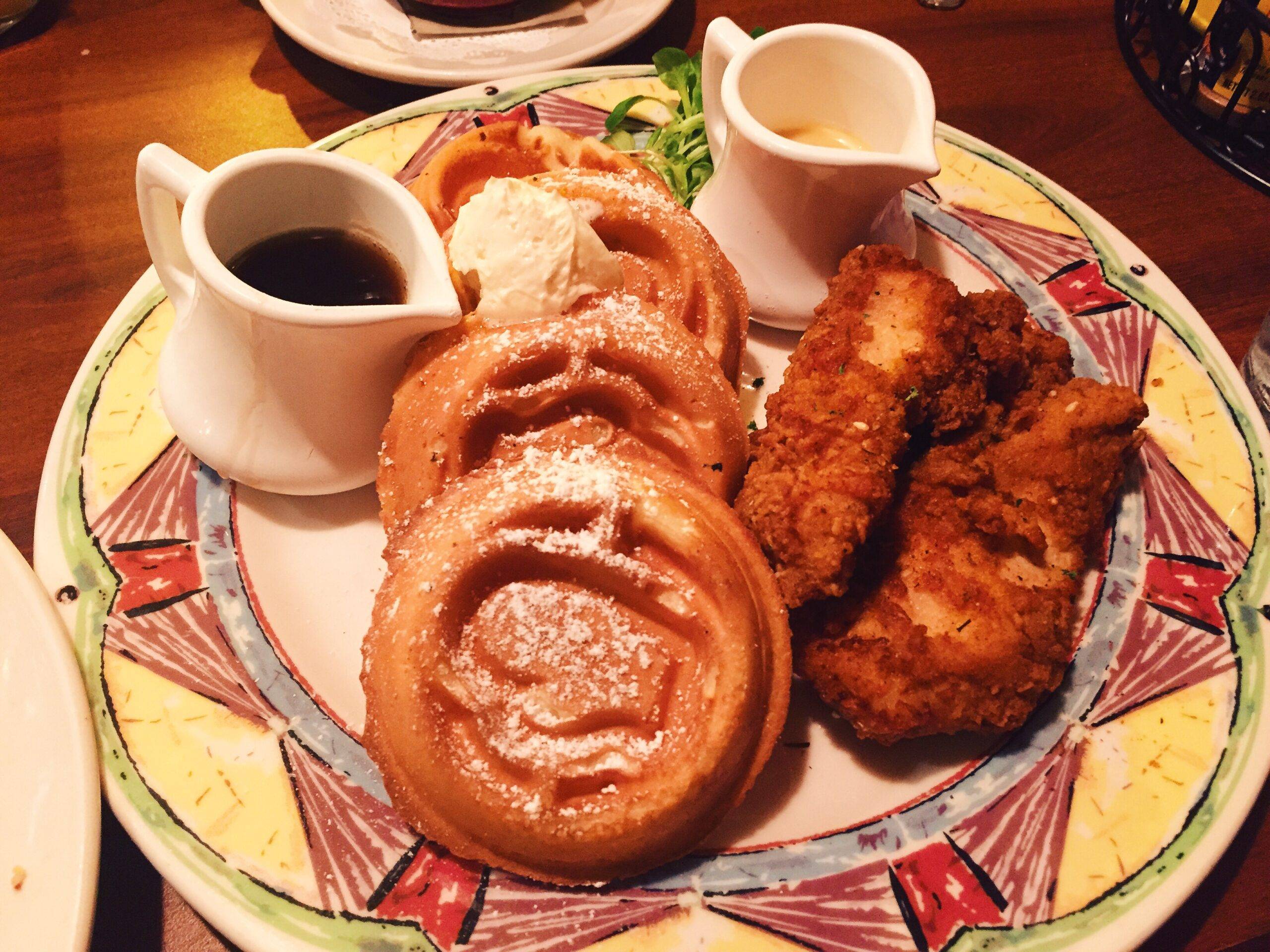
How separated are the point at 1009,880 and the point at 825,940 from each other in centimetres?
35

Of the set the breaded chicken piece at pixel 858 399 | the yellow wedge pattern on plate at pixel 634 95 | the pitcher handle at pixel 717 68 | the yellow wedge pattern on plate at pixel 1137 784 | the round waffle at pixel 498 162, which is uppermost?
the pitcher handle at pixel 717 68

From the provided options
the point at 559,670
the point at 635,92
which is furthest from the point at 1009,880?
the point at 635,92

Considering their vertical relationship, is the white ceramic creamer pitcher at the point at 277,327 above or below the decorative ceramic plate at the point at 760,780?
above

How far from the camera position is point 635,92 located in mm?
2670

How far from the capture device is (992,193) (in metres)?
2.47

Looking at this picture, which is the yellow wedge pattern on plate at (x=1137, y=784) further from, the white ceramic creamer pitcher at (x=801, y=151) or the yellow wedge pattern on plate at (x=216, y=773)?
the yellow wedge pattern on plate at (x=216, y=773)

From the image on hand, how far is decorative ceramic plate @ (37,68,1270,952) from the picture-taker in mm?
1420

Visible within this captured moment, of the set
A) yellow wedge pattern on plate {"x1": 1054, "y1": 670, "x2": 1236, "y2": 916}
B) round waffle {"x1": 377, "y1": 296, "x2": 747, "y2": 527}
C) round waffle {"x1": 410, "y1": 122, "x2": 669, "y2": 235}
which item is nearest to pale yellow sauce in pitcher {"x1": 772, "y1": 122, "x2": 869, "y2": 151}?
round waffle {"x1": 410, "y1": 122, "x2": 669, "y2": 235}

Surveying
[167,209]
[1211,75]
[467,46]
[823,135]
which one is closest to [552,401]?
[167,209]

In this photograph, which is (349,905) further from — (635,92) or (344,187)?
(635,92)

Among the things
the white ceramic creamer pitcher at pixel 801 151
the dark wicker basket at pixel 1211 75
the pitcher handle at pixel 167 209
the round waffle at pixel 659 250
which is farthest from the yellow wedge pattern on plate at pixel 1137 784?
the dark wicker basket at pixel 1211 75

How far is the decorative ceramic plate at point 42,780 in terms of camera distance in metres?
1.36

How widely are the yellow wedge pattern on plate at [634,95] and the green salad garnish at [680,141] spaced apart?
0.09 feet

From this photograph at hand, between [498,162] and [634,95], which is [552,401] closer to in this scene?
[498,162]
